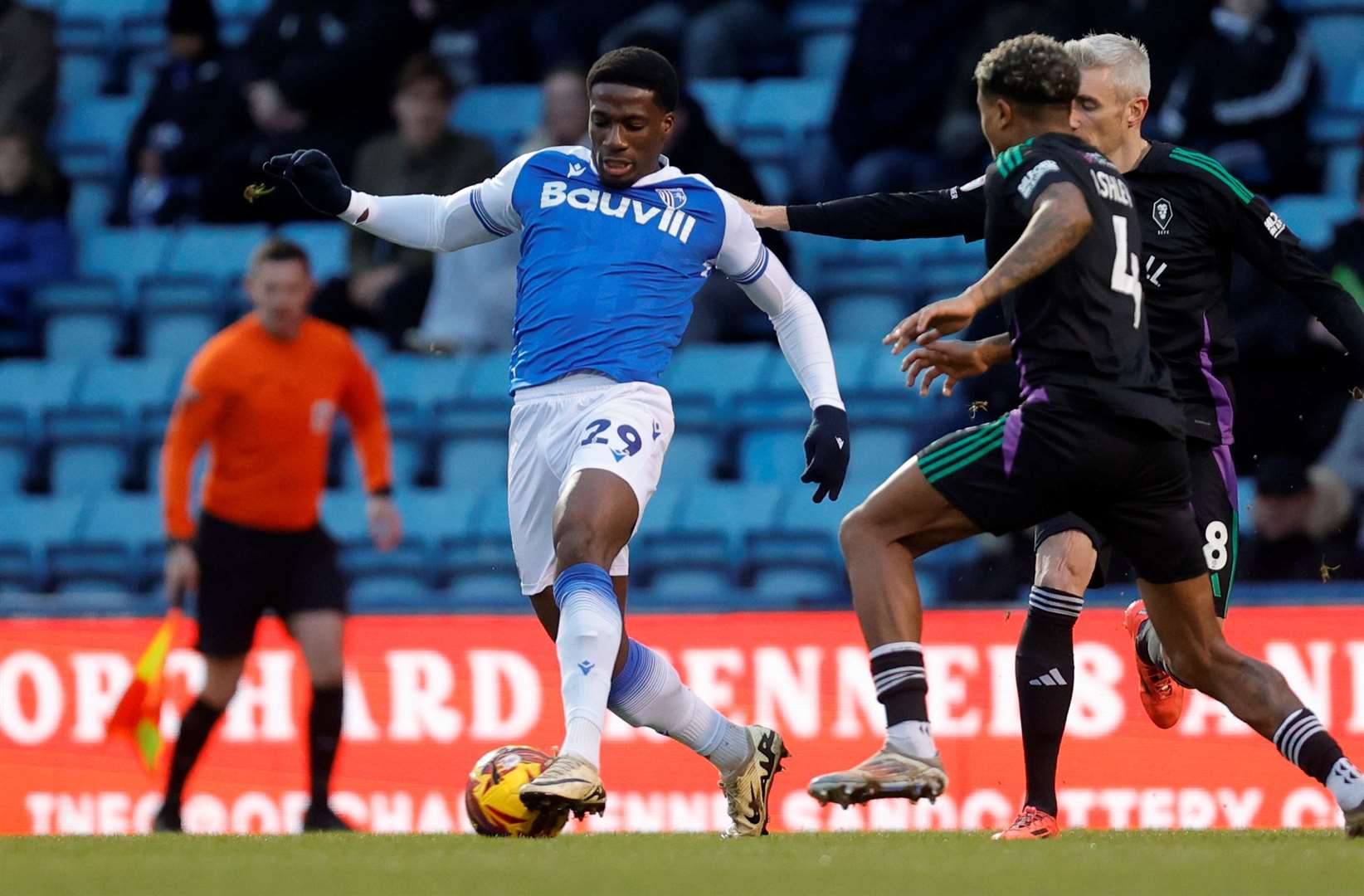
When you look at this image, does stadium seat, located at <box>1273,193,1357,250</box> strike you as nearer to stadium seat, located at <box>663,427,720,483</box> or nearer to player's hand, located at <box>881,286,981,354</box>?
stadium seat, located at <box>663,427,720,483</box>

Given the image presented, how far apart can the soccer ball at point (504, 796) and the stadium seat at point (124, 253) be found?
7.42 meters

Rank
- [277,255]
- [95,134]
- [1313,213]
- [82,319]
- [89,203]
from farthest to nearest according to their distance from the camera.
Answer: [95,134]
[89,203]
[82,319]
[1313,213]
[277,255]

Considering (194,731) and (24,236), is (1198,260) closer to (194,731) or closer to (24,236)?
(194,731)

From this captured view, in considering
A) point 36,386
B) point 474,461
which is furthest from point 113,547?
point 474,461

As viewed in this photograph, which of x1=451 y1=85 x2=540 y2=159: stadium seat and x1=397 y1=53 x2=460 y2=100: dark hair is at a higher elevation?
x1=451 y1=85 x2=540 y2=159: stadium seat

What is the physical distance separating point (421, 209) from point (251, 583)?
9.03ft

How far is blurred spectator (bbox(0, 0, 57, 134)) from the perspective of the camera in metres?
13.5

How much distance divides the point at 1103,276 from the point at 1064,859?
1376 millimetres

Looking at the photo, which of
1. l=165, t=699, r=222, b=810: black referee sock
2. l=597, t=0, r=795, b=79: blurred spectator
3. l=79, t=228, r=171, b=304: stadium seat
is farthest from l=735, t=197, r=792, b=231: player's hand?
l=79, t=228, r=171, b=304: stadium seat

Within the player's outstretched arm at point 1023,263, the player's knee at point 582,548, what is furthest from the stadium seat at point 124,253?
the player's outstretched arm at point 1023,263

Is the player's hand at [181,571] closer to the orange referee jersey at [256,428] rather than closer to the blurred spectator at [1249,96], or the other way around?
the orange referee jersey at [256,428]

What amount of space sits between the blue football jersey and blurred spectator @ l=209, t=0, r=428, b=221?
6138 mm

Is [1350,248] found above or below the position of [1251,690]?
above

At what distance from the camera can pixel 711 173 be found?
10.7 metres
